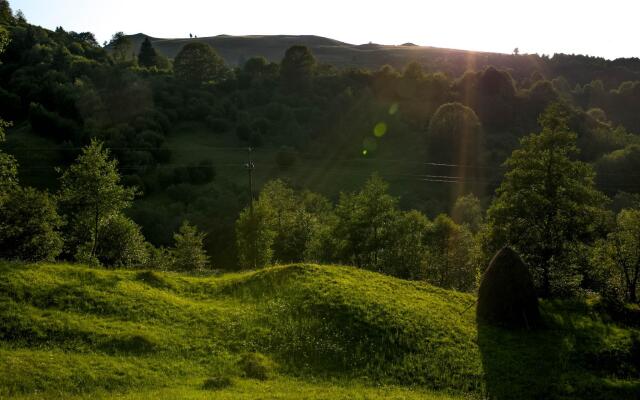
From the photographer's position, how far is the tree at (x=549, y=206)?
37281 millimetres

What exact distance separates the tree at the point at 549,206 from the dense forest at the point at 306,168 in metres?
0.14

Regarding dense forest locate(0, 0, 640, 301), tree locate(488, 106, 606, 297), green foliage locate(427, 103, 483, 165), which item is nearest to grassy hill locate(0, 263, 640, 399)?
tree locate(488, 106, 606, 297)

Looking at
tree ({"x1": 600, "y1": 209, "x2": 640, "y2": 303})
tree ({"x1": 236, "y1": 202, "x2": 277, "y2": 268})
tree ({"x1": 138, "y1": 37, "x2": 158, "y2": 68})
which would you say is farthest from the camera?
tree ({"x1": 138, "y1": 37, "x2": 158, "y2": 68})

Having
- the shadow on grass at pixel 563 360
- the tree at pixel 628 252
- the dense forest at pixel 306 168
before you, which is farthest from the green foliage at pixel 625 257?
the shadow on grass at pixel 563 360

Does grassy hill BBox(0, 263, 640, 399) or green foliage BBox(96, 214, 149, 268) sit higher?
grassy hill BBox(0, 263, 640, 399)

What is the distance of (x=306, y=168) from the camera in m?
115

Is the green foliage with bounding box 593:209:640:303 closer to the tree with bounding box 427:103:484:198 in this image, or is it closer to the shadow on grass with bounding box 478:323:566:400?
the shadow on grass with bounding box 478:323:566:400

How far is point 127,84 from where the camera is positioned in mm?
121375

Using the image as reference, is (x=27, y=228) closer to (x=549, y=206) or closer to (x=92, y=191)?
(x=92, y=191)

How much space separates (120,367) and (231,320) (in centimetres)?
809

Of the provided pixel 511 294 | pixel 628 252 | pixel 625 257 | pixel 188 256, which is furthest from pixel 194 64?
pixel 511 294

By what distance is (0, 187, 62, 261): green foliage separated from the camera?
4788 cm

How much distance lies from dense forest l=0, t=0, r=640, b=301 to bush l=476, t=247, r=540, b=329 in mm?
7893

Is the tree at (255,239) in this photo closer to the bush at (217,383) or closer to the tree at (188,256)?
the tree at (188,256)
